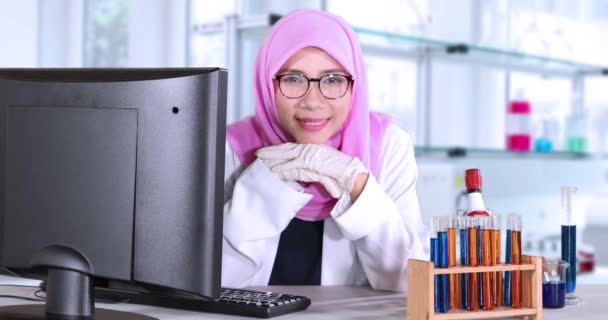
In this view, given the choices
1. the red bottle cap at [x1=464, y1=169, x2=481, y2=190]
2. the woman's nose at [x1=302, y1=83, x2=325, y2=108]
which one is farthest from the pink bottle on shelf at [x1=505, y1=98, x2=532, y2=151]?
the red bottle cap at [x1=464, y1=169, x2=481, y2=190]

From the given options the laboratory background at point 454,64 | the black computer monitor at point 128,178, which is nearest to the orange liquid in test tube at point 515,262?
the black computer monitor at point 128,178

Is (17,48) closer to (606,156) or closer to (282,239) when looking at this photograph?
(282,239)

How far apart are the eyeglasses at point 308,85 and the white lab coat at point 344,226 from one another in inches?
7.4

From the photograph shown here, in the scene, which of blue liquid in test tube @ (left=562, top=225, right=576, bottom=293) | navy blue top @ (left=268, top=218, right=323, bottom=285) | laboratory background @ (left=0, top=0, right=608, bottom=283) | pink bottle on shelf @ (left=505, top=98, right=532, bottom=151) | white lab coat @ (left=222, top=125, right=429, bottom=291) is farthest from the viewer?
pink bottle on shelf @ (left=505, top=98, right=532, bottom=151)

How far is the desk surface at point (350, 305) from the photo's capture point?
1.51 meters

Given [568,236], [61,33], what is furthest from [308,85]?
[61,33]

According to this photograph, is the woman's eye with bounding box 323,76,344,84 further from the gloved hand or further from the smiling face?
the gloved hand

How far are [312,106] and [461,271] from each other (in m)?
0.66

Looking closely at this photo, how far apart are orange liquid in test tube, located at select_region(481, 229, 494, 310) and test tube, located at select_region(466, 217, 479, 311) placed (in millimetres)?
14

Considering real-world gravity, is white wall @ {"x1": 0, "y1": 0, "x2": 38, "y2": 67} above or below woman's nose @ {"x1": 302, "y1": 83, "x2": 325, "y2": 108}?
above

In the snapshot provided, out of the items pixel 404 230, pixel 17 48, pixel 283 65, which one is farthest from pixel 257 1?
pixel 404 230

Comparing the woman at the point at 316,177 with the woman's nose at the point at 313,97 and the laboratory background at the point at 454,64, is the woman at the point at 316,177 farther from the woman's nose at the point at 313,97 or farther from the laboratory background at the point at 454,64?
the laboratory background at the point at 454,64

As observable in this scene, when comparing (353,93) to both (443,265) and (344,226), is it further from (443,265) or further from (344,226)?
(443,265)

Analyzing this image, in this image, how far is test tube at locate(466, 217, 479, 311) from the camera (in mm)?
1439
